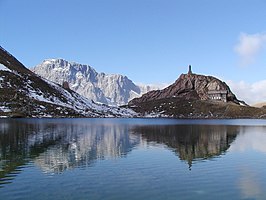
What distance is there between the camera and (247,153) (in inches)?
2459

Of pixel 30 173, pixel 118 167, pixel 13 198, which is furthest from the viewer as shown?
pixel 118 167

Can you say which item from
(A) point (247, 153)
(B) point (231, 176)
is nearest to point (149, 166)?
(B) point (231, 176)

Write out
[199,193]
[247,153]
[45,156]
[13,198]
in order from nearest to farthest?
[13,198], [199,193], [45,156], [247,153]

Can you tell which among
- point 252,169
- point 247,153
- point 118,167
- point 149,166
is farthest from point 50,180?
point 247,153

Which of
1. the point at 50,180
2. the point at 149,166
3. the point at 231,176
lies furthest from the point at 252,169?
the point at 50,180

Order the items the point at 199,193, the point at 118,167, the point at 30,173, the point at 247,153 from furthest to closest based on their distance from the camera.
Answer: the point at 247,153 → the point at 118,167 → the point at 30,173 → the point at 199,193

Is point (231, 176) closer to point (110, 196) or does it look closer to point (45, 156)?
point (110, 196)

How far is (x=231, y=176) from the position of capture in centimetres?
3916

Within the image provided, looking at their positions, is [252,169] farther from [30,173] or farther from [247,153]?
[30,173]

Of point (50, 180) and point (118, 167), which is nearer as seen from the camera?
point (50, 180)

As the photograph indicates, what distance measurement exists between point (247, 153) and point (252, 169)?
1859cm

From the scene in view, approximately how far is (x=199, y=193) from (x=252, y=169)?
57.3ft

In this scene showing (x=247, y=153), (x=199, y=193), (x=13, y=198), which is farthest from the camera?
(x=247, y=153)

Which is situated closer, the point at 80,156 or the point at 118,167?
the point at 118,167
